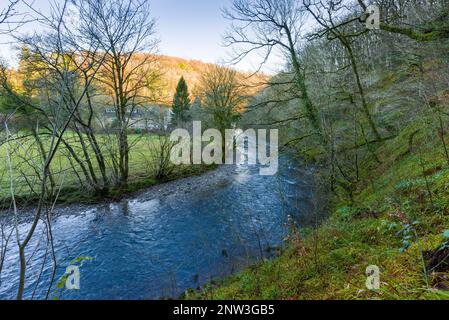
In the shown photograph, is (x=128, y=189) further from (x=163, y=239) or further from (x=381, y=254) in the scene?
(x=381, y=254)

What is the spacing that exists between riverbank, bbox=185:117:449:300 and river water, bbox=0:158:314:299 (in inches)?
37.8

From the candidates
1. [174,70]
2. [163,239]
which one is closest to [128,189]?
[163,239]

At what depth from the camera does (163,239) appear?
714 cm

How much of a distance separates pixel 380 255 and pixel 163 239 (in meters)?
6.05

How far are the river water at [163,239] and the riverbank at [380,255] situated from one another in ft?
3.15

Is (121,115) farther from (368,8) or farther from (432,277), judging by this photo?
(432,277)

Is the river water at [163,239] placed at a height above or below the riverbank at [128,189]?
below

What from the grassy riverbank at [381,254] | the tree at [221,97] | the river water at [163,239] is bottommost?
the river water at [163,239]

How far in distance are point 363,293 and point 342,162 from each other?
5477mm

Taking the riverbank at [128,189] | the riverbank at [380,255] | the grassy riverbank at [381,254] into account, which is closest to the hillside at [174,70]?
the riverbank at [128,189]

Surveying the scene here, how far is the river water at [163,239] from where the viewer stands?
5223 millimetres

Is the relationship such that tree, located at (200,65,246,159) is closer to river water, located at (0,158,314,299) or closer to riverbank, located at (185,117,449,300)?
river water, located at (0,158,314,299)

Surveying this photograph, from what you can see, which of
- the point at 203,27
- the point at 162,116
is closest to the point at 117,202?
the point at 162,116

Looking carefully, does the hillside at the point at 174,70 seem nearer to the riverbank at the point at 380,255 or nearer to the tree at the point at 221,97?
the tree at the point at 221,97
